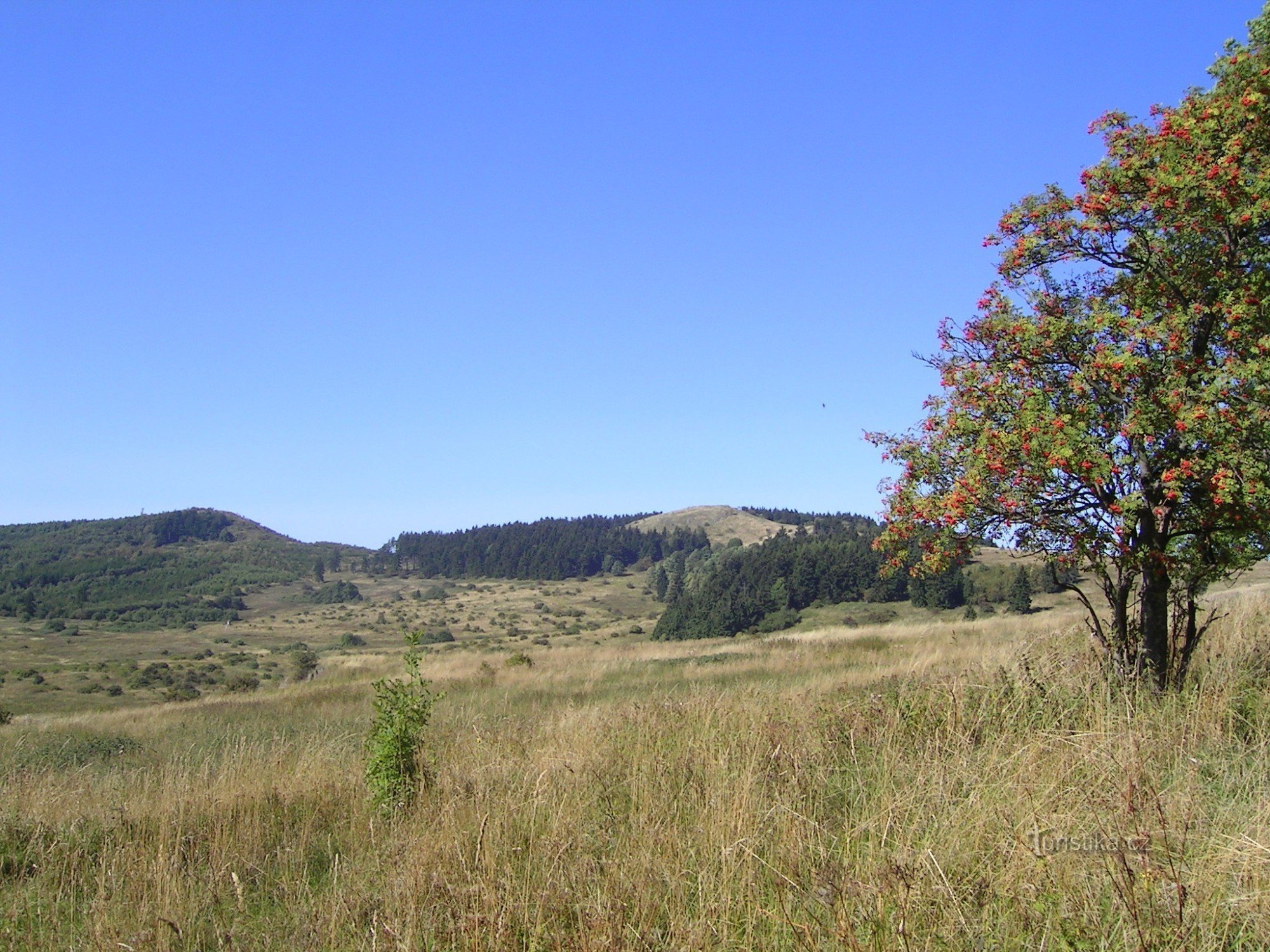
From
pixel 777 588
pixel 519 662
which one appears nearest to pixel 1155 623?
pixel 519 662

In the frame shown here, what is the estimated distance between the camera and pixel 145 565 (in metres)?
134

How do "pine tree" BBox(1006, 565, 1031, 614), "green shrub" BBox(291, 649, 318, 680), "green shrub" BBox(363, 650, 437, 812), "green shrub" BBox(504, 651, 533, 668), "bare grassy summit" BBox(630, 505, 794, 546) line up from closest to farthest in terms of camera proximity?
"green shrub" BBox(363, 650, 437, 812) < "green shrub" BBox(504, 651, 533, 668) < "green shrub" BBox(291, 649, 318, 680) < "pine tree" BBox(1006, 565, 1031, 614) < "bare grassy summit" BBox(630, 505, 794, 546)

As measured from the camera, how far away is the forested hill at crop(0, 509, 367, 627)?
104 meters

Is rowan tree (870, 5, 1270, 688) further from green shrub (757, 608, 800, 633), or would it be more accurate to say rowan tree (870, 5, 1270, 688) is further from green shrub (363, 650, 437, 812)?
green shrub (757, 608, 800, 633)

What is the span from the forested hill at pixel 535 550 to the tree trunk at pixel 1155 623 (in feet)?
442

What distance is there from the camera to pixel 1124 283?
745cm

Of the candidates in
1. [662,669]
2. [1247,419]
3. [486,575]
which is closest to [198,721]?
[662,669]

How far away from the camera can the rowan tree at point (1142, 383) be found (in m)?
6.35

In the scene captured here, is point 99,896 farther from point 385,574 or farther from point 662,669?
point 385,574

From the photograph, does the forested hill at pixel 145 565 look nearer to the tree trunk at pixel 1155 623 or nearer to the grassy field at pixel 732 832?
the grassy field at pixel 732 832

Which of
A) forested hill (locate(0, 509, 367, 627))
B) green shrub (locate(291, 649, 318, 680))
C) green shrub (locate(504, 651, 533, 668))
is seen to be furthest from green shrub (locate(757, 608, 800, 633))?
forested hill (locate(0, 509, 367, 627))

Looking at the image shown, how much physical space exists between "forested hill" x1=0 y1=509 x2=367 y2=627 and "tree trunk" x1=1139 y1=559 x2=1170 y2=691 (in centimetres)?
10474

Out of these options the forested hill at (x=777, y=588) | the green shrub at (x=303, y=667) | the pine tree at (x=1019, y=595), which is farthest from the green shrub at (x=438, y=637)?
the pine tree at (x=1019, y=595)

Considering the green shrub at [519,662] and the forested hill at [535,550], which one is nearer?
the green shrub at [519,662]
